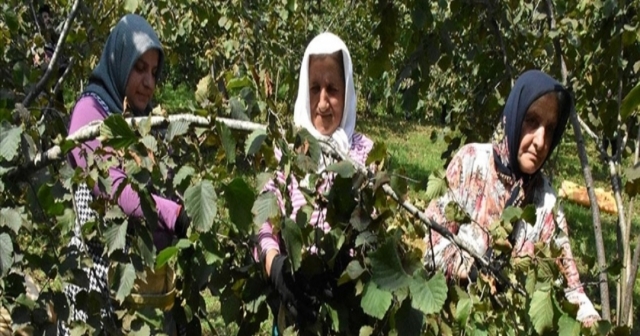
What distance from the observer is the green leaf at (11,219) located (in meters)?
1.26

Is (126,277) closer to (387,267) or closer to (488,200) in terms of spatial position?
(387,267)

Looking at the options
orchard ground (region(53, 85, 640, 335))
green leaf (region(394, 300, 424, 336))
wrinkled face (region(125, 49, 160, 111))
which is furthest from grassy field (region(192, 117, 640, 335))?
wrinkled face (region(125, 49, 160, 111))

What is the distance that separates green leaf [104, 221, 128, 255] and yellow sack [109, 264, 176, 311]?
13.0 inches

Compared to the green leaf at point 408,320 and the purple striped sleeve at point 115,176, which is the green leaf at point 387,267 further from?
the purple striped sleeve at point 115,176

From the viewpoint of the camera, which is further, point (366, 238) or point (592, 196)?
point (592, 196)

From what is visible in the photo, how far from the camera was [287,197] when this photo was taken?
1.35 meters

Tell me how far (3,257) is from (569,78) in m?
2.07

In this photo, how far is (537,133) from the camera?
6.12 feet

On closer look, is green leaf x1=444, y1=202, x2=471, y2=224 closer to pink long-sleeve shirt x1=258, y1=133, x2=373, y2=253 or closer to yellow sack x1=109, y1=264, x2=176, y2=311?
pink long-sleeve shirt x1=258, y1=133, x2=373, y2=253

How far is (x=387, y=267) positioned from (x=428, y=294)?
8 centimetres

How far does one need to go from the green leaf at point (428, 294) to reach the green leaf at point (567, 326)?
19 cm

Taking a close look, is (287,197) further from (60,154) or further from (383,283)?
(60,154)

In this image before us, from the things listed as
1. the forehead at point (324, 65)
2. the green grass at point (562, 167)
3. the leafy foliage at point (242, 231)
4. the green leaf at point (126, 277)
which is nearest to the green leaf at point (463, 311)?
the leafy foliage at point (242, 231)

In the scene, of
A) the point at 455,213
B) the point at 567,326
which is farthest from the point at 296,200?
the point at 567,326
